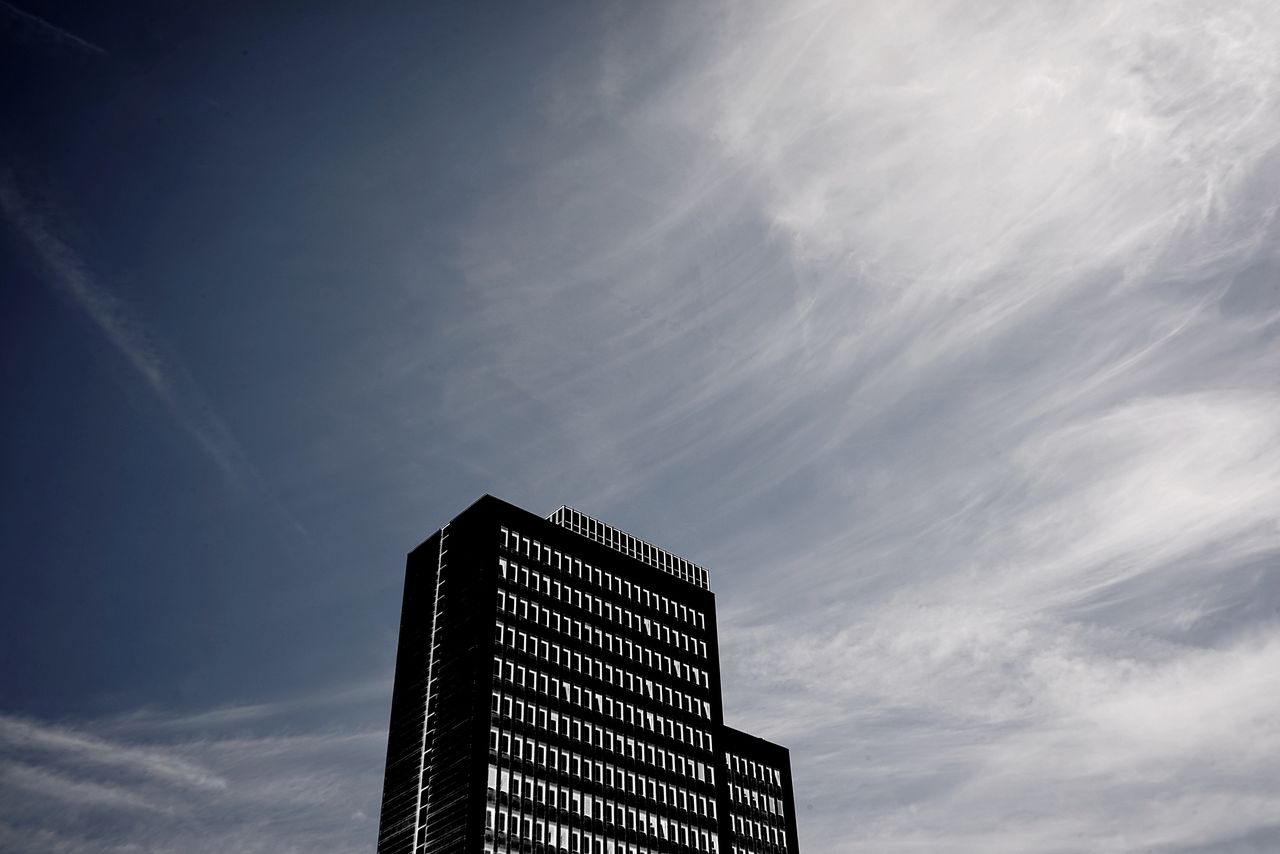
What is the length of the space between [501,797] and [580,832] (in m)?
11.2

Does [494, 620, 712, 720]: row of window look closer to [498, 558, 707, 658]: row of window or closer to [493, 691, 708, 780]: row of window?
[493, 691, 708, 780]: row of window

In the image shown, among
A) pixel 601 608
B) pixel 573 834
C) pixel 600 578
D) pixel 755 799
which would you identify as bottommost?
pixel 573 834

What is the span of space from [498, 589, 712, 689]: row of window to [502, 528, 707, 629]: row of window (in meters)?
6.33

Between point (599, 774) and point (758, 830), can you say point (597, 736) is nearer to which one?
point (599, 774)

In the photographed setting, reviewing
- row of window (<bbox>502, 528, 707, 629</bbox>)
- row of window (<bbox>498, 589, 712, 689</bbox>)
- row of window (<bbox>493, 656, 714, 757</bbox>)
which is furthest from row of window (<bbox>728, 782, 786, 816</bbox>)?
row of window (<bbox>502, 528, 707, 629</bbox>)

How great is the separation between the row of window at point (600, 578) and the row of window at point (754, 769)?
2273 cm

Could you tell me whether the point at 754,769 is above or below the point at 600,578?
below

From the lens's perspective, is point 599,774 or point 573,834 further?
point 599,774

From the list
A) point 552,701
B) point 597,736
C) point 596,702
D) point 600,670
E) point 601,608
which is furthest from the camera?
point 601,608

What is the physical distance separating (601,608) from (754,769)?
1651 inches

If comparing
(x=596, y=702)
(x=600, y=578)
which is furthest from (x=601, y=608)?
(x=596, y=702)

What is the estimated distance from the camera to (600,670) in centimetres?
13775

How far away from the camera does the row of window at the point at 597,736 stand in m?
125

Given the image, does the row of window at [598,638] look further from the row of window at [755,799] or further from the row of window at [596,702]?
the row of window at [755,799]
